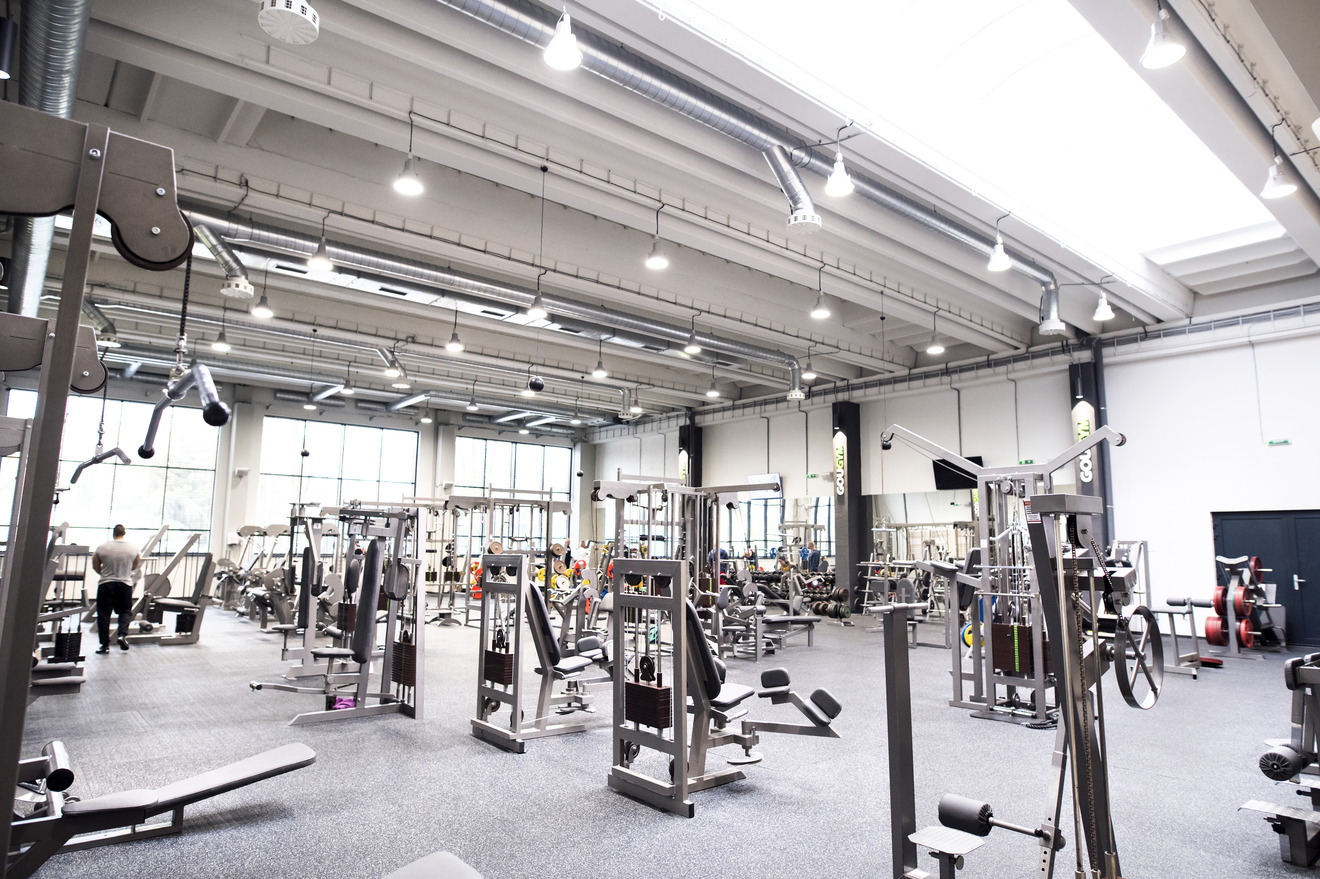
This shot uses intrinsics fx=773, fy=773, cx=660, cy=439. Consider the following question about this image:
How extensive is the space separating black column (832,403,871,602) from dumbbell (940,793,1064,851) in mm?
12755

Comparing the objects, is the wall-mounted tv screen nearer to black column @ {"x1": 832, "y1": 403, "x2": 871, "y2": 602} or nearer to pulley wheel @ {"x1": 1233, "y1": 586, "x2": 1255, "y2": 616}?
black column @ {"x1": 832, "y1": 403, "x2": 871, "y2": 602}

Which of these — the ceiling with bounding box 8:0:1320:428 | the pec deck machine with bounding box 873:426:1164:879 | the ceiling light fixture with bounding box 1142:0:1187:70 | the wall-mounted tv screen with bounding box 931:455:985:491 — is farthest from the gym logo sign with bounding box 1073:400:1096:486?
the pec deck machine with bounding box 873:426:1164:879

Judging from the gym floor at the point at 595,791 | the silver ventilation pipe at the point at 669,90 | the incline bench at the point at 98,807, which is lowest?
the gym floor at the point at 595,791

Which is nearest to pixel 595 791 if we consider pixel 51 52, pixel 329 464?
pixel 51 52

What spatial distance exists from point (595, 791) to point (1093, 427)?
1075 cm

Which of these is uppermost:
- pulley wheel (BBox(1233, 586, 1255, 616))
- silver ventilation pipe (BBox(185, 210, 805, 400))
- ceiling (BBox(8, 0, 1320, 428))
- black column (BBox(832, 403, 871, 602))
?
ceiling (BBox(8, 0, 1320, 428))

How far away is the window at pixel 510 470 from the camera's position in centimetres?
2128

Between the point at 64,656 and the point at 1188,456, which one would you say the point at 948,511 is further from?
the point at 64,656

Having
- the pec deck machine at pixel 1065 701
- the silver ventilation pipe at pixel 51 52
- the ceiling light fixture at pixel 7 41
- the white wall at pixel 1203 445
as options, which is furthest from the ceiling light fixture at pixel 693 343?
the pec deck machine at pixel 1065 701

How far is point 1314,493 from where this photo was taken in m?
10.4

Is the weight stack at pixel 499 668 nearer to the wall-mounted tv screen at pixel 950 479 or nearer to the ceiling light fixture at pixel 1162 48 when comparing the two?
the ceiling light fixture at pixel 1162 48

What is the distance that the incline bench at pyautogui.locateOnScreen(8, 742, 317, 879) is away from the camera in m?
2.78

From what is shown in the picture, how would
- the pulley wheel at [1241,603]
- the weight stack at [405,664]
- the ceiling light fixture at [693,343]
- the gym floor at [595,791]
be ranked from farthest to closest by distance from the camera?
the ceiling light fixture at [693,343]
the pulley wheel at [1241,603]
the weight stack at [405,664]
the gym floor at [595,791]

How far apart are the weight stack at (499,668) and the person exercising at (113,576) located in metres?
5.92
